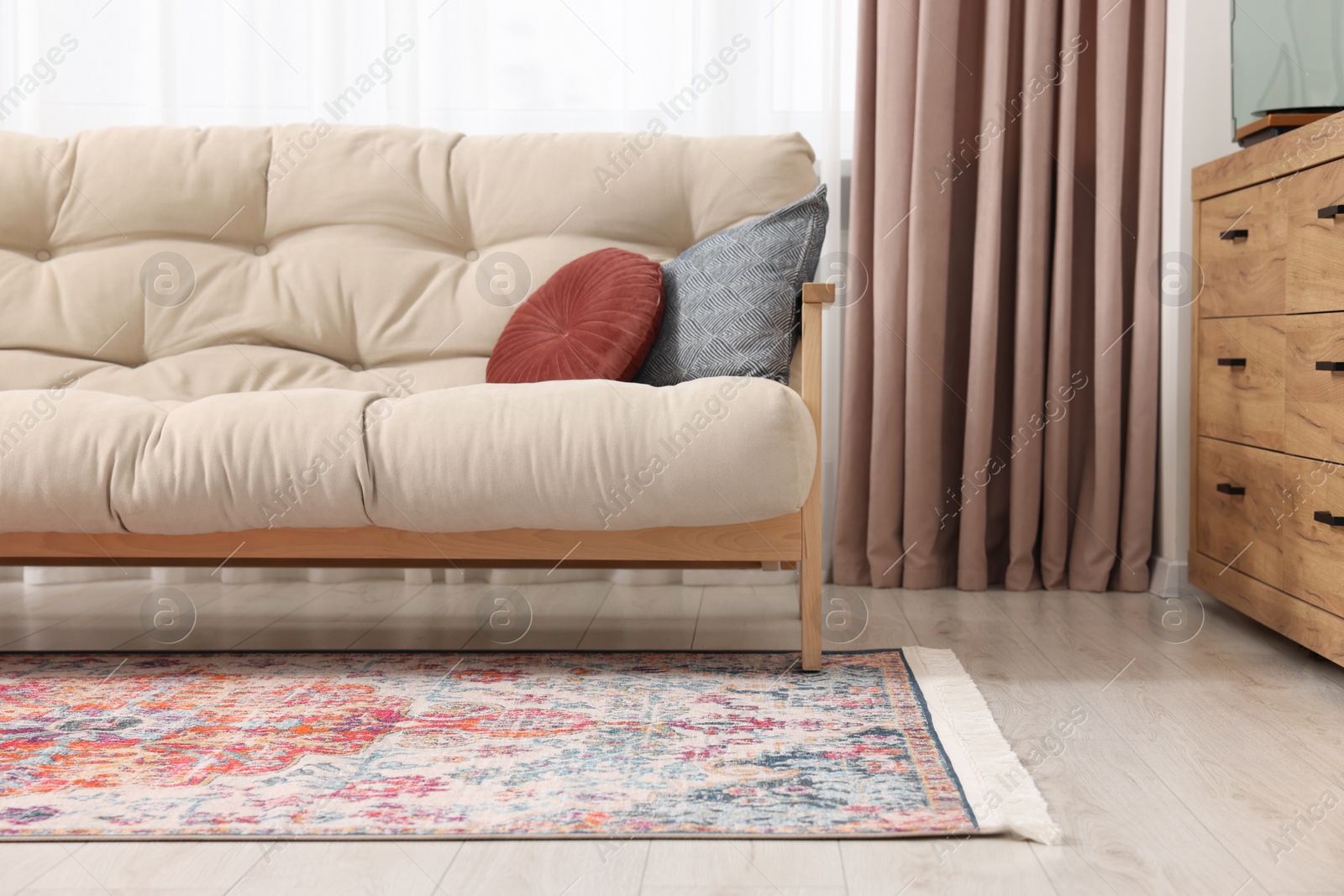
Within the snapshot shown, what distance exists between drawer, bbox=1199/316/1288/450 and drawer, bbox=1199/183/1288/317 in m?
0.03

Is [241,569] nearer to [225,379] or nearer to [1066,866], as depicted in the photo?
[225,379]

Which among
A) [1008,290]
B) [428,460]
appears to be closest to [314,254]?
[428,460]

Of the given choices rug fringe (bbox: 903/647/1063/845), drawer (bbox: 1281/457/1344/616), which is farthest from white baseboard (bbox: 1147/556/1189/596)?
rug fringe (bbox: 903/647/1063/845)

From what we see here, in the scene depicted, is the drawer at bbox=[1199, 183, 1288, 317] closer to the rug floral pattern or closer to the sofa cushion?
the sofa cushion

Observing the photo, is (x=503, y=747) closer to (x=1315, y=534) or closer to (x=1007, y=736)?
(x=1007, y=736)

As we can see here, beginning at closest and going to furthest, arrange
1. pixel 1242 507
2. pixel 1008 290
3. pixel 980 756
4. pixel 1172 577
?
pixel 980 756
pixel 1242 507
pixel 1172 577
pixel 1008 290

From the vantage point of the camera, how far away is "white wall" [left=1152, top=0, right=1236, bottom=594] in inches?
80.5

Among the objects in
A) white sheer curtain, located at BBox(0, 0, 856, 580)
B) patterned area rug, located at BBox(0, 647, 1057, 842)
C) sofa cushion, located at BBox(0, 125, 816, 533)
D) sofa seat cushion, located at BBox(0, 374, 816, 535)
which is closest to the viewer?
patterned area rug, located at BBox(0, 647, 1057, 842)

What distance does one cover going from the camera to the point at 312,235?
202 cm

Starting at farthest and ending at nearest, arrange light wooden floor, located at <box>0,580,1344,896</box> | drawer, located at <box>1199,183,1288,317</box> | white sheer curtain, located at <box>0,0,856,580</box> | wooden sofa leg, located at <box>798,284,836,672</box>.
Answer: white sheer curtain, located at <box>0,0,856,580</box> < drawer, located at <box>1199,183,1288,317</box> < wooden sofa leg, located at <box>798,284,836,672</box> < light wooden floor, located at <box>0,580,1344,896</box>

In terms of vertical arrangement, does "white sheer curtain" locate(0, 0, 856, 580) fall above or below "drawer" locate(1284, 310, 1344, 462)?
above

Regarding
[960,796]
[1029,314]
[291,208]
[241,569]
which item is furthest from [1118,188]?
[241,569]

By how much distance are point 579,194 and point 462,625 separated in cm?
83

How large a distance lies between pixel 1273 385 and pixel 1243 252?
0.25m
